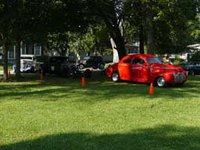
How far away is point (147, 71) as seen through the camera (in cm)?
1955

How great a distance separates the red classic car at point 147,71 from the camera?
18562 mm

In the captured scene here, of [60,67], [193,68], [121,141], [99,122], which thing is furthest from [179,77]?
[193,68]

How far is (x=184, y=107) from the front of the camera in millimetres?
11836

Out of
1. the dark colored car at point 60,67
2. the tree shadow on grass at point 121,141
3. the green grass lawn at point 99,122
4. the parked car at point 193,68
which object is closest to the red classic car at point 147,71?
the green grass lawn at point 99,122

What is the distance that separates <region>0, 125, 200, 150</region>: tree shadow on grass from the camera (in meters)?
7.11

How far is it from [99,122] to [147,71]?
34.5ft

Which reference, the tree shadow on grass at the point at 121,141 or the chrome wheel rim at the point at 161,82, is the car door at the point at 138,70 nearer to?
the chrome wheel rim at the point at 161,82

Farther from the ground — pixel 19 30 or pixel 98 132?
pixel 19 30

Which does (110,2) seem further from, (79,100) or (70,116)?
(70,116)

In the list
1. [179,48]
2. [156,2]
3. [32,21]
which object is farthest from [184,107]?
[179,48]

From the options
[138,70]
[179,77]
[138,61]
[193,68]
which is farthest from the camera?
[193,68]

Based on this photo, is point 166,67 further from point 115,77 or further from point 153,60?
point 115,77

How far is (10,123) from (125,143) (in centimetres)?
320

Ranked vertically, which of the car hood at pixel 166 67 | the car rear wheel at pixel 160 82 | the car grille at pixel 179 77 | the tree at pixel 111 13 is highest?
the tree at pixel 111 13
